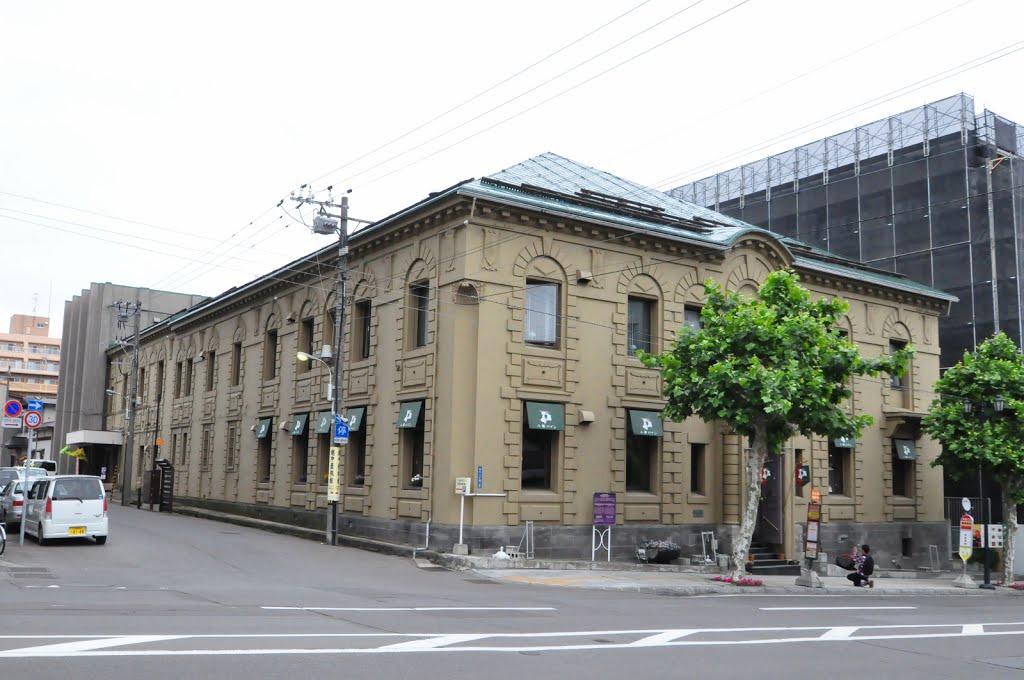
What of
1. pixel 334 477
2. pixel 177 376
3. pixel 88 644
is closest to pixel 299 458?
pixel 334 477

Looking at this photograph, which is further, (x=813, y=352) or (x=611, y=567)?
(x=611, y=567)

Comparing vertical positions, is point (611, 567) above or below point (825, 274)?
below

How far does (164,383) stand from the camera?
161 feet

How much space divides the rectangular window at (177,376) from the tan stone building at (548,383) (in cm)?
1155

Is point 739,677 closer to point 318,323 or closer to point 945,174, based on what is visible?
point 318,323

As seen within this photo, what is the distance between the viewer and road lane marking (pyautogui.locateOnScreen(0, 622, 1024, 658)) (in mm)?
9820

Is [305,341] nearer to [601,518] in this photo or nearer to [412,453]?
[412,453]

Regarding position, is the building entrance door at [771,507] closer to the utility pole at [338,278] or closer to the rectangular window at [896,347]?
the rectangular window at [896,347]

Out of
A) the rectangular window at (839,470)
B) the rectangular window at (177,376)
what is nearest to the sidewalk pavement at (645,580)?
the rectangular window at (839,470)

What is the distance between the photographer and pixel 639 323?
28.5 m

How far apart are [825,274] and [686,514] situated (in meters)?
10.9

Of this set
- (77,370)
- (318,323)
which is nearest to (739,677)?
(318,323)

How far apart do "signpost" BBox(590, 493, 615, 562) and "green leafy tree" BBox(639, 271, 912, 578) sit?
11.9 ft

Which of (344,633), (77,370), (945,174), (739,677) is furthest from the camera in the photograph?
(77,370)
